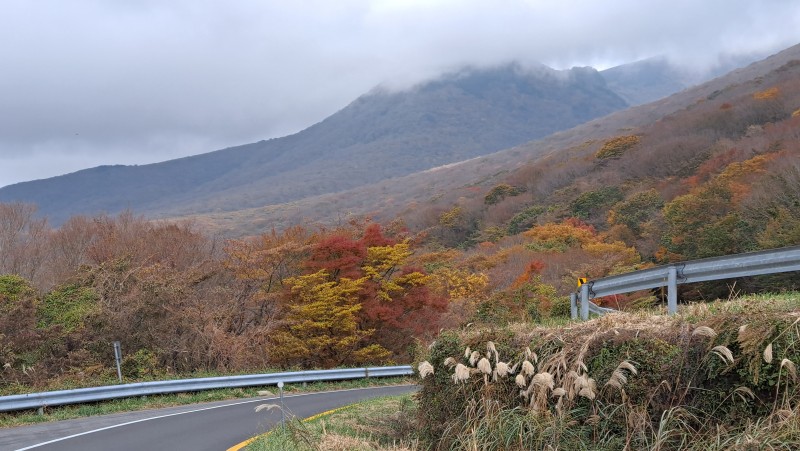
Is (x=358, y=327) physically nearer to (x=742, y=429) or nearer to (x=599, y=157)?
(x=742, y=429)

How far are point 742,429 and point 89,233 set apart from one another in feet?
160

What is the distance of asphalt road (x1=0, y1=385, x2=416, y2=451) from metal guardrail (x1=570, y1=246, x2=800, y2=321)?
504 centimetres

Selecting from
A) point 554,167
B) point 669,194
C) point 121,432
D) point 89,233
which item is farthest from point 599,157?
point 121,432

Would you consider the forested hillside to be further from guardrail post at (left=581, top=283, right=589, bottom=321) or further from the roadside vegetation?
the roadside vegetation

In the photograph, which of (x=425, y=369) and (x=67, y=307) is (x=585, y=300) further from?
(x=67, y=307)

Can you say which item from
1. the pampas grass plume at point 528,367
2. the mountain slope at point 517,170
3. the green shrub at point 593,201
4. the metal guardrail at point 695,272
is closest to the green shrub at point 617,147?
the mountain slope at point 517,170

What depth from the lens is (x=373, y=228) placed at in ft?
102

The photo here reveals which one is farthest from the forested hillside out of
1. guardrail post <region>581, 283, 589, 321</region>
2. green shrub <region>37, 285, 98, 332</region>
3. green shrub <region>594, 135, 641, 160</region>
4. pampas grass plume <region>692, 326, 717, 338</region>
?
green shrub <region>594, 135, 641, 160</region>

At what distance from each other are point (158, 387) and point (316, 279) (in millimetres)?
10940

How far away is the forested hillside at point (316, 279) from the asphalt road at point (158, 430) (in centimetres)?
354

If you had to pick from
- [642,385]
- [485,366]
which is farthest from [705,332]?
[485,366]

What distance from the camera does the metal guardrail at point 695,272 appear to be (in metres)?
8.06

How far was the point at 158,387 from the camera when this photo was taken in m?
17.2

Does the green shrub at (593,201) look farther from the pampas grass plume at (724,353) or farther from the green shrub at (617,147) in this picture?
the pampas grass plume at (724,353)
